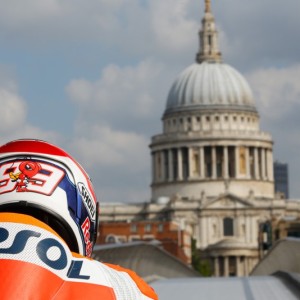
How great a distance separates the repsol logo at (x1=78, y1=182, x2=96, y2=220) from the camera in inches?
180

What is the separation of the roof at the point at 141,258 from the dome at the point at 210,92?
143 meters

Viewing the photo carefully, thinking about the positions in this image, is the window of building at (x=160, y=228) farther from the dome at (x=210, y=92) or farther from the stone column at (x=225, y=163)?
the dome at (x=210, y=92)

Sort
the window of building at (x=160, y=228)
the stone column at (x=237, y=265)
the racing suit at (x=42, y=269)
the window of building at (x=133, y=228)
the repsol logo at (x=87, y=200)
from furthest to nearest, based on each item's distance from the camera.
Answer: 1. the stone column at (x=237, y=265)
2. the window of building at (x=160, y=228)
3. the window of building at (x=133, y=228)
4. the repsol logo at (x=87, y=200)
5. the racing suit at (x=42, y=269)

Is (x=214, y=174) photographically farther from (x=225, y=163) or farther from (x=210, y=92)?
(x=210, y=92)

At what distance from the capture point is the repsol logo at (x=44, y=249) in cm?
374

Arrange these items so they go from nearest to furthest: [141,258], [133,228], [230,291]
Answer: [230,291]
[141,258]
[133,228]

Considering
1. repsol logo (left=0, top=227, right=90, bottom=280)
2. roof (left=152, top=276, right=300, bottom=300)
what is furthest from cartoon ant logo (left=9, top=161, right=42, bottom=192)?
roof (left=152, top=276, right=300, bottom=300)

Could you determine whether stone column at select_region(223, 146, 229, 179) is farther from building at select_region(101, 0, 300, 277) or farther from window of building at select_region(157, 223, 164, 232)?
window of building at select_region(157, 223, 164, 232)

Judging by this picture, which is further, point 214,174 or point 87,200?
point 214,174

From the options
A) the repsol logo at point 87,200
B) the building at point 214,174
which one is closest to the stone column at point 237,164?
the building at point 214,174

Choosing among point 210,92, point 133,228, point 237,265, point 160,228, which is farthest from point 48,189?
point 210,92

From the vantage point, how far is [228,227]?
577 ft

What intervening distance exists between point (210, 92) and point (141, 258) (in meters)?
153

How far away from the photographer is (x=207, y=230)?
573 feet
